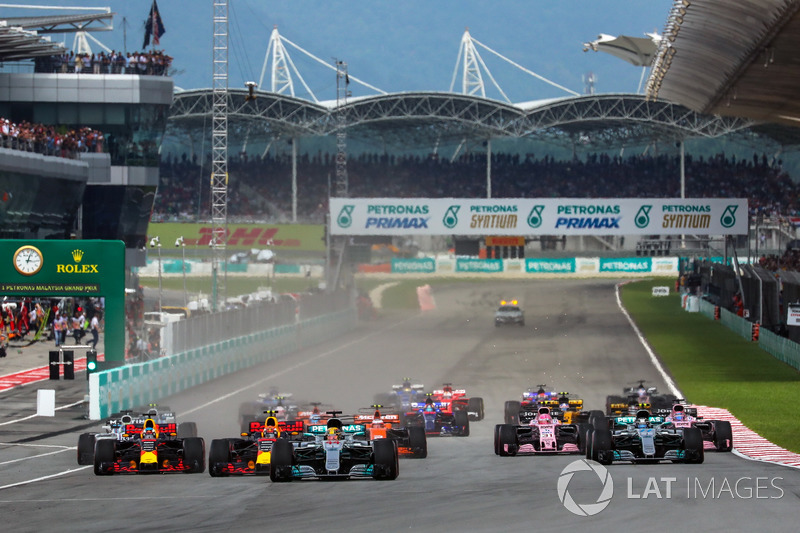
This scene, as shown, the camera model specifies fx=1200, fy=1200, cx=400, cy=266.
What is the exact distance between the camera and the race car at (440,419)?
24.4 metres

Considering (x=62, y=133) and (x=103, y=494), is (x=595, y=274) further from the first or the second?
(x=103, y=494)

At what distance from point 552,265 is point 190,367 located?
53.8 m

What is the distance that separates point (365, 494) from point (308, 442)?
1608mm

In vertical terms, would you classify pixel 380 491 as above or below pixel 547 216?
below

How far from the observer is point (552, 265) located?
281 ft

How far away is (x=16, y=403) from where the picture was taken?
32.9 metres

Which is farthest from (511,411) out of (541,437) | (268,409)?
(268,409)

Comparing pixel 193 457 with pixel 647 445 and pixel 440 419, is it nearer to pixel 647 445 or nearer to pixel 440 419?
pixel 440 419

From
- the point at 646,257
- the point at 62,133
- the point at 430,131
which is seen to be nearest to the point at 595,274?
the point at 646,257

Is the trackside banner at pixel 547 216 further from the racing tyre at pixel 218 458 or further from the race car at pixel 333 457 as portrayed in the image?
the race car at pixel 333 457

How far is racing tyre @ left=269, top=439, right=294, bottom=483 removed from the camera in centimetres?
1762

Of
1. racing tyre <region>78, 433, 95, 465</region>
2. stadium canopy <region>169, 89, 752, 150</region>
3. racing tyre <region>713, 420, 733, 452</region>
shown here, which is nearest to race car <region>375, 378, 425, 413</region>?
racing tyre <region>78, 433, 95, 465</region>

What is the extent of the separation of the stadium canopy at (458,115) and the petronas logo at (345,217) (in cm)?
3997

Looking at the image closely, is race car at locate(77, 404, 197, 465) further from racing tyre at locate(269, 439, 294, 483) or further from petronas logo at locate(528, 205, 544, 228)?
petronas logo at locate(528, 205, 544, 228)
